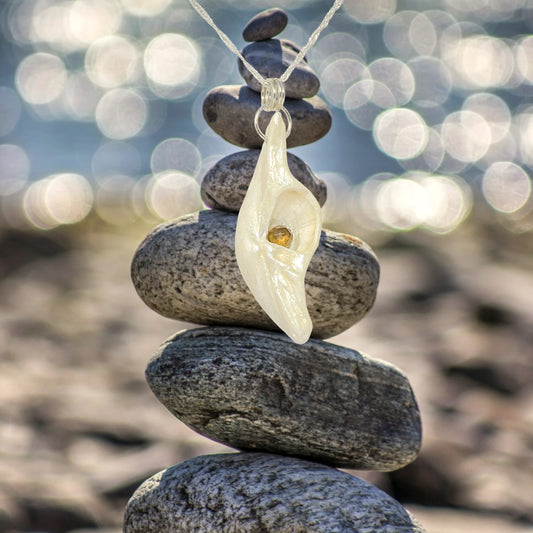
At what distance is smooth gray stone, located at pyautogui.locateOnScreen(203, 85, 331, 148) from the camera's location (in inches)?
137

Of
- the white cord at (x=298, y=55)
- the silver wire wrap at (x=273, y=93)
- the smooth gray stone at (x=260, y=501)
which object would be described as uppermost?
the white cord at (x=298, y=55)

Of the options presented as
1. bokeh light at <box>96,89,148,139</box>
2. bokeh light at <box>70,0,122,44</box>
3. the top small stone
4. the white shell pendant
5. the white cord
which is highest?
bokeh light at <box>70,0,122,44</box>

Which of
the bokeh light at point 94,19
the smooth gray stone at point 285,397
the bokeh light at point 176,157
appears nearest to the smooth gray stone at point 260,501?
the smooth gray stone at point 285,397

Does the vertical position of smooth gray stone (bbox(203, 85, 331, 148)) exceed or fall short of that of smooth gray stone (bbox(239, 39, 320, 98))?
it falls short

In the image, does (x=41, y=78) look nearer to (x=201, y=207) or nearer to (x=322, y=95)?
(x=322, y=95)

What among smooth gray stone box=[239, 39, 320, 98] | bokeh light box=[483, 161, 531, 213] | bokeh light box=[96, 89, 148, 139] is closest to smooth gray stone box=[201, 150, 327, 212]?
smooth gray stone box=[239, 39, 320, 98]

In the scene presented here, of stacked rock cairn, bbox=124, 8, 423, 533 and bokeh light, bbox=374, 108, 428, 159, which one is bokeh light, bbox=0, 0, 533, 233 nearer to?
bokeh light, bbox=374, 108, 428, 159

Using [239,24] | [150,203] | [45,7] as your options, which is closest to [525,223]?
[150,203]

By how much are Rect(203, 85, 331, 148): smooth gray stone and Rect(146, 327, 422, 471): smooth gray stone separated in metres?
0.88

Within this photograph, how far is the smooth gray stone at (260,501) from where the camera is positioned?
321 centimetres

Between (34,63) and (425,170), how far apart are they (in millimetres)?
13307

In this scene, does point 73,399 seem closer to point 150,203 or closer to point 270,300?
point 270,300

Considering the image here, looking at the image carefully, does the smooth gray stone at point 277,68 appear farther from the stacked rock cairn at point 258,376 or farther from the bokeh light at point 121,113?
the bokeh light at point 121,113

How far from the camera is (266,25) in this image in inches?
138
